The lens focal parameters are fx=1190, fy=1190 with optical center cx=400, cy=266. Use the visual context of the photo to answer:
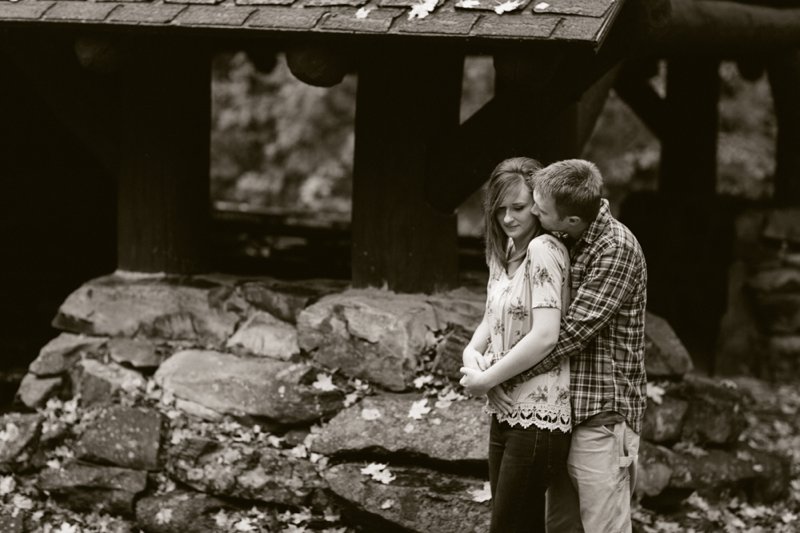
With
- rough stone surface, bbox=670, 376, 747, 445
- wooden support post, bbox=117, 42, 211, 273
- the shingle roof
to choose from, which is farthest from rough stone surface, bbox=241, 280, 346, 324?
rough stone surface, bbox=670, 376, 747, 445

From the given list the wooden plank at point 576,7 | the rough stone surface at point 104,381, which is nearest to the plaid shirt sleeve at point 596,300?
the wooden plank at point 576,7

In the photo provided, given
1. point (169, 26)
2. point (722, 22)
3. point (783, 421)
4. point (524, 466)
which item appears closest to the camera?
point (524, 466)

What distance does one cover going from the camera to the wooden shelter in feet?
14.9

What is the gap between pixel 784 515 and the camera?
5.83 metres

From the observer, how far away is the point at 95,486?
215 inches

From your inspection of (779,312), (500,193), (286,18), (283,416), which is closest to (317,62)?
(286,18)

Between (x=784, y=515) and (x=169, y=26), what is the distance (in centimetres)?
371

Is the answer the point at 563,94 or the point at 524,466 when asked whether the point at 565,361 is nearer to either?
the point at 524,466

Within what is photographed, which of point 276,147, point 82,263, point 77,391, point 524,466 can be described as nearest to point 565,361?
point 524,466

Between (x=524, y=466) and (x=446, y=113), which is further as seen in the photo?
(x=446, y=113)

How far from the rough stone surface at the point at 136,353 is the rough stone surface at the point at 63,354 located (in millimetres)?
105

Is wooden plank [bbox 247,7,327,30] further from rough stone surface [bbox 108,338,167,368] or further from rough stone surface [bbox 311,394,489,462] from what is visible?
rough stone surface [bbox 108,338,167,368]

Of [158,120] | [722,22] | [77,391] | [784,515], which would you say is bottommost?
[784,515]

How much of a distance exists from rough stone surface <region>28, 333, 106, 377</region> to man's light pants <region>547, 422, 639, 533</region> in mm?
3055
